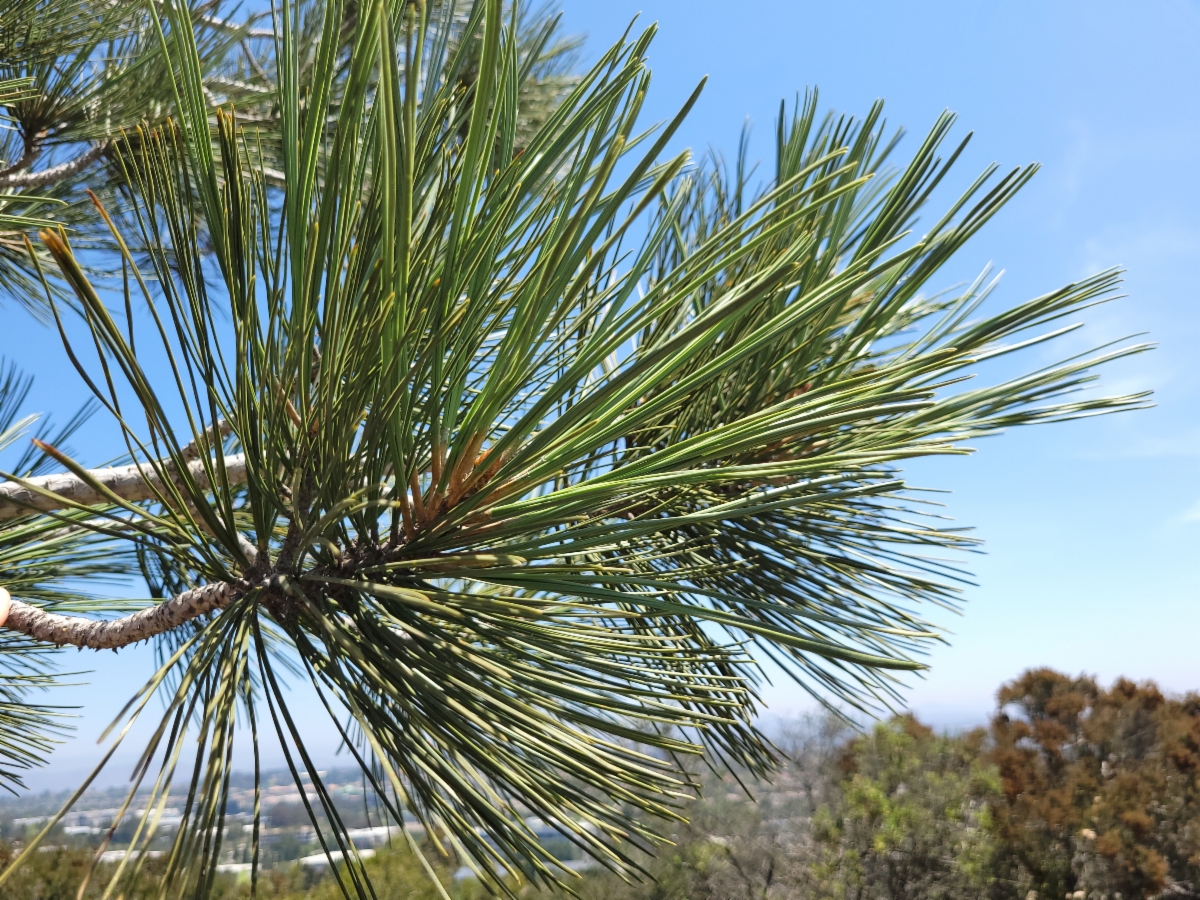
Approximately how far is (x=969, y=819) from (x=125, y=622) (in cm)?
533

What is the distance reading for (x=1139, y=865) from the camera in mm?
3637

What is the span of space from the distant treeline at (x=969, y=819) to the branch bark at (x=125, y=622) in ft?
10.3

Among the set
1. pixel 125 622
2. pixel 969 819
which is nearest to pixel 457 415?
pixel 125 622

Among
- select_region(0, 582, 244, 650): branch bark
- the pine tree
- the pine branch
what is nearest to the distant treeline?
the pine branch

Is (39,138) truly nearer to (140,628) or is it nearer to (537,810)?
(140,628)

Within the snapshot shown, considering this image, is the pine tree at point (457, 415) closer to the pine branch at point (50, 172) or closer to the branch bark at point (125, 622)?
the branch bark at point (125, 622)

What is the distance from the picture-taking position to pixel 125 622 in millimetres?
393

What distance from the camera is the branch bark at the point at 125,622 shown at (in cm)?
36

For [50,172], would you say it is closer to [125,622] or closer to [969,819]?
[125,622]

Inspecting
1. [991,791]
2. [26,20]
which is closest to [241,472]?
[26,20]

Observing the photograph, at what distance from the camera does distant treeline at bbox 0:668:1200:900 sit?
370cm

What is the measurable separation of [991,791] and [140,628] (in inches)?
212

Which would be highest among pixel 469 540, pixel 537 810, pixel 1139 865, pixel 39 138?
pixel 39 138

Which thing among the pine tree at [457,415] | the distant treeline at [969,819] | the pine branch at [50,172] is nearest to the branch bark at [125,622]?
the pine tree at [457,415]
